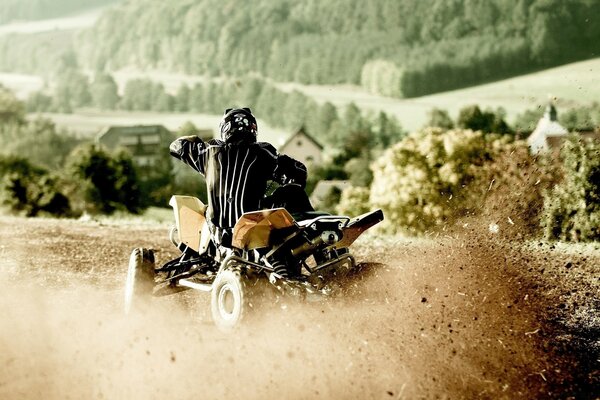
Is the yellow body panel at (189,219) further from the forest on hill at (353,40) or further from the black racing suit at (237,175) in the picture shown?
the forest on hill at (353,40)

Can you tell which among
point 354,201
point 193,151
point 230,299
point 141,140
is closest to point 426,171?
point 354,201

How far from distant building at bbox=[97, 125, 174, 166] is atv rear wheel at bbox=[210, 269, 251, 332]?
28.6 metres

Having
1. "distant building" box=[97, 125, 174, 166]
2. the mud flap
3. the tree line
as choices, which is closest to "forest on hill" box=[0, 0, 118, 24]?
the tree line

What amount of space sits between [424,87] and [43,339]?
52.2 m

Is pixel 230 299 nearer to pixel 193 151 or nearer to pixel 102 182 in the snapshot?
pixel 193 151

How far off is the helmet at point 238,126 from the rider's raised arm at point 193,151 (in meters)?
0.32

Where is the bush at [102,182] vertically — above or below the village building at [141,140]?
below

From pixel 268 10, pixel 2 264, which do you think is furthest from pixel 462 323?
pixel 268 10

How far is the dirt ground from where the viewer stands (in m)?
6.21

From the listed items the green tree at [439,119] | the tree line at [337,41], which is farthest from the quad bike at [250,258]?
the tree line at [337,41]

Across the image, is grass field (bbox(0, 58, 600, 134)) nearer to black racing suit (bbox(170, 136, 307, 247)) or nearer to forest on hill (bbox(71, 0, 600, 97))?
forest on hill (bbox(71, 0, 600, 97))

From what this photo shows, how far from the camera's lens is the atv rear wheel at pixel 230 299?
6.59 meters

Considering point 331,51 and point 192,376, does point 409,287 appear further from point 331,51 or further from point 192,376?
point 331,51

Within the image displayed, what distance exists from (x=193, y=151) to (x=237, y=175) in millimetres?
586
